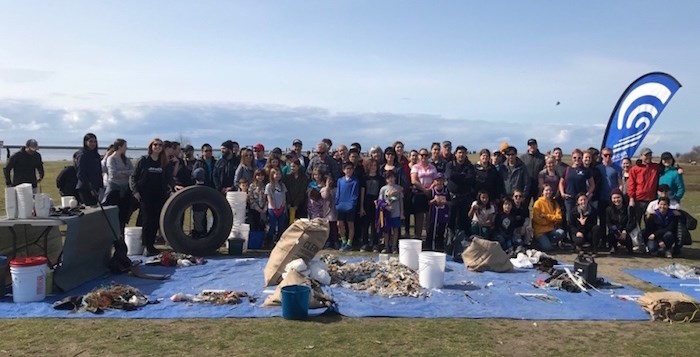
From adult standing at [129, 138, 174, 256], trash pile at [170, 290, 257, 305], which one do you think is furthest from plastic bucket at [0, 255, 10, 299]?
adult standing at [129, 138, 174, 256]

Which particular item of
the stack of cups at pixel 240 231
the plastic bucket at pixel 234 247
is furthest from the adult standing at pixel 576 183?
the plastic bucket at pixel 234 247

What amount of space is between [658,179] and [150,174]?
25.9 feet

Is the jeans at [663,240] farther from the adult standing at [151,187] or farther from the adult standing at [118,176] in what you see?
the adult standing at [118,176]

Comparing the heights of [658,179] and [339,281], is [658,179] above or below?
above

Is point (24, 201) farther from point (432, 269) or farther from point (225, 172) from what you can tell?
point (432, 269)

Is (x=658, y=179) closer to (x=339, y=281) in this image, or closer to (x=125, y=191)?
(x=339, y=281)

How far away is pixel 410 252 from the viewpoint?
6930 mm

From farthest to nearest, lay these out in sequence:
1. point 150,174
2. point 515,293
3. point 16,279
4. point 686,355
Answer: point 150,174 < point 515,293 < point 16,279 < point 686,355

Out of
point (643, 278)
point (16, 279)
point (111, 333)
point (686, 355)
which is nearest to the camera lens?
point (686, 355)

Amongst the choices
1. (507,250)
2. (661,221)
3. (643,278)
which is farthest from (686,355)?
(661,221)

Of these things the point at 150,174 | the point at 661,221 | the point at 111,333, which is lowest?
the point at 111,333

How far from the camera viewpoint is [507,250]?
834 cm

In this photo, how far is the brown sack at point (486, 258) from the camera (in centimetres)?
714

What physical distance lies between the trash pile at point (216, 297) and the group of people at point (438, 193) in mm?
2821
